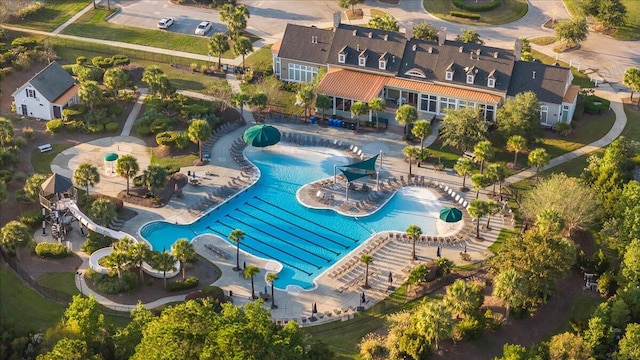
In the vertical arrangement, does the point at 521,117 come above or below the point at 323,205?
above

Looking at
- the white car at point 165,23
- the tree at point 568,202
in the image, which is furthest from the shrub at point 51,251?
the white car at point 165,23

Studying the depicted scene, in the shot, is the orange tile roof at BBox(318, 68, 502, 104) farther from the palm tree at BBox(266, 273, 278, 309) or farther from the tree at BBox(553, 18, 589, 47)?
the palm tree at BBox(266, 273, 278, 309)

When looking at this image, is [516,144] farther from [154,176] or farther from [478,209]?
[154,176]

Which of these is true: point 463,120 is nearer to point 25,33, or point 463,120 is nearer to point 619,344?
point 619,344

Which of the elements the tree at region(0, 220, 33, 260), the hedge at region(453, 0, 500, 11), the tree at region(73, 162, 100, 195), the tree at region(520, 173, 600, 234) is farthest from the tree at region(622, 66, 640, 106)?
the tree at region(0, 220, 33, 260)

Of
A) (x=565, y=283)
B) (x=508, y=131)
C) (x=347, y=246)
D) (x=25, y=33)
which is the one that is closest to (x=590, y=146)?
(x=508, y=131)

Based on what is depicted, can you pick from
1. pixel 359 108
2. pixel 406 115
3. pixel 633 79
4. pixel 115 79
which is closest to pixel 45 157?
pixel 115 79
